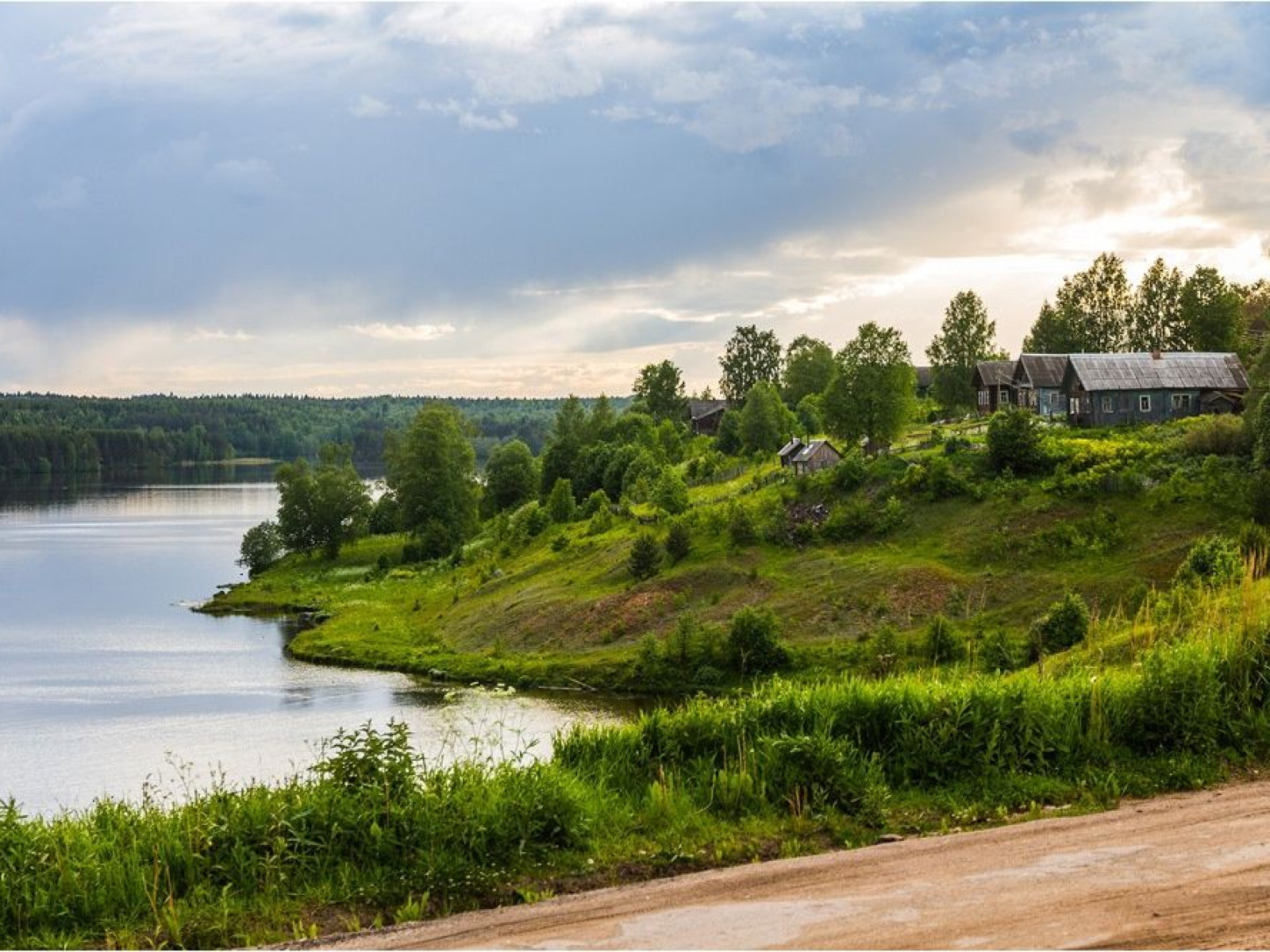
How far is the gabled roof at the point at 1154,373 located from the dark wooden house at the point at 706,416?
5413 cm

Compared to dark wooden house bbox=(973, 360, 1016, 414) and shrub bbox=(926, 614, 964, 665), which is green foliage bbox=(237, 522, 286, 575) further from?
shrub bbox=(926, 614, 964, 665)

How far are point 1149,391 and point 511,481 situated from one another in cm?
6009

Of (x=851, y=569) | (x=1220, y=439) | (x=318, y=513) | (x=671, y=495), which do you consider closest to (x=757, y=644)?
(x=851, y=569)

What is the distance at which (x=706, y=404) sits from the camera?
133125 mm

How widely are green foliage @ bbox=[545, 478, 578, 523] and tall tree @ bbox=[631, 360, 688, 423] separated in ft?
131

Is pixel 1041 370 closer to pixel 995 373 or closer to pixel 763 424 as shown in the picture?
pixel 995 373

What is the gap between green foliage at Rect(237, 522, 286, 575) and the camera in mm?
98875

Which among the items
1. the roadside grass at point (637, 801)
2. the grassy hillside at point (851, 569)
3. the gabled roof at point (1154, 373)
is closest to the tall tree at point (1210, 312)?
the gabled roof at point (1154, 373)

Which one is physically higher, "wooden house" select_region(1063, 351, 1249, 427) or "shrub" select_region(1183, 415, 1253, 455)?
"wooden house" select_region(1063, 351, 1249, 427)

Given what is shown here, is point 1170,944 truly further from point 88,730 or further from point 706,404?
point 706,404

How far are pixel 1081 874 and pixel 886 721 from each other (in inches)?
135

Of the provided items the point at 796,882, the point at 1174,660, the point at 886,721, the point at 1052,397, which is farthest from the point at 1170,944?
the point at 1052,397

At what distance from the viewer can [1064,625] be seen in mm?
39094

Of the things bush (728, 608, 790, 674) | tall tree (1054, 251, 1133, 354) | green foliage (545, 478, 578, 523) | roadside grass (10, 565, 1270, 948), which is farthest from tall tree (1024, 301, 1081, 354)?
roadside grass (10, 565, 1270, 948)
